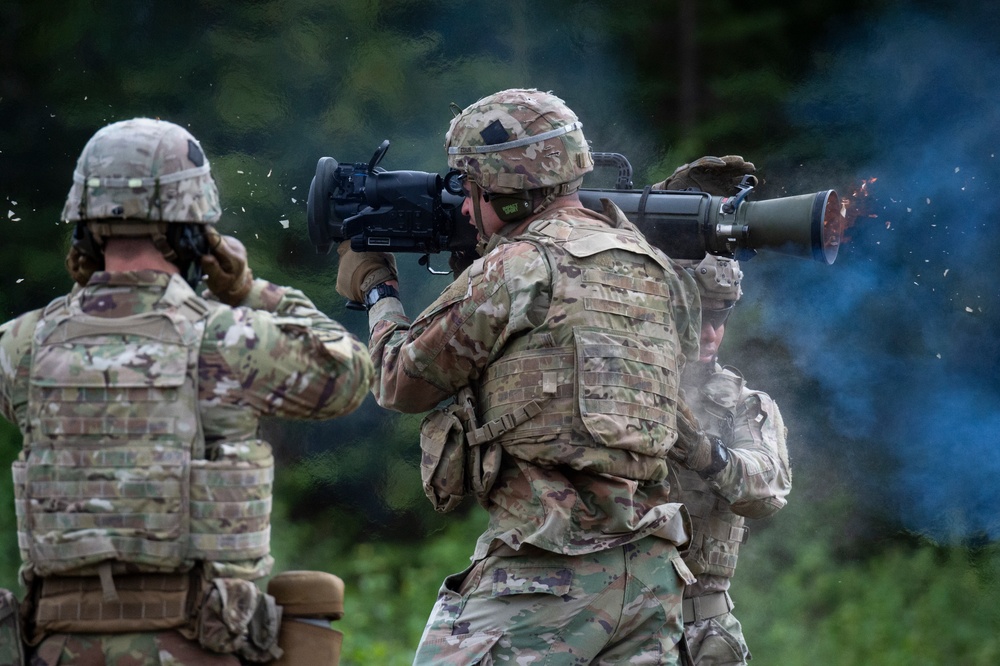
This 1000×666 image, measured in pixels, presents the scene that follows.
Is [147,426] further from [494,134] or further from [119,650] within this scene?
[494,134]

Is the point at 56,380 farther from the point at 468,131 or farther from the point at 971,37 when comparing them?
the point at 971,37

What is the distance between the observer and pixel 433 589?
8.21 m

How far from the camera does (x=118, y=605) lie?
11.4 ft

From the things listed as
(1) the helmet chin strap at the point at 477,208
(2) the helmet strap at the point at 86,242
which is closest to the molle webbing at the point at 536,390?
(1) the helmet chin strap at the point at 477,208

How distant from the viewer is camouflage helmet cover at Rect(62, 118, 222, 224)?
357 cm

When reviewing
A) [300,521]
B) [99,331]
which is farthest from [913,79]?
[99,331]

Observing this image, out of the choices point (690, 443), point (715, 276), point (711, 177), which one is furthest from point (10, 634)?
point (711, 177)

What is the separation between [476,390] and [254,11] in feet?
13.6

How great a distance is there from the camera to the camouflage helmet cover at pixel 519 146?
15.2 ft

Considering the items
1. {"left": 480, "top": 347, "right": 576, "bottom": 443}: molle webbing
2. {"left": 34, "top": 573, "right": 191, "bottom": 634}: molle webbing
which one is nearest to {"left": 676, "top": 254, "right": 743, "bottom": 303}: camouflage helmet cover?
{"left": 480, "top": 347, "right": 576, "bottom": 443}: molle webbing

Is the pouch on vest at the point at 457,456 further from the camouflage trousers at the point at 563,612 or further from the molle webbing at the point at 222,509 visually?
the molle webbing at the point at 222,509

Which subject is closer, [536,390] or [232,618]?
[232,618]

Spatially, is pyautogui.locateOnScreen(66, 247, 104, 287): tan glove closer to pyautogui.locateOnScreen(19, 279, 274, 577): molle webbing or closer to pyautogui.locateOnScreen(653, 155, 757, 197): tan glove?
pyautogui.locateOnScreen(19, 279, 274, 577): molle webbing

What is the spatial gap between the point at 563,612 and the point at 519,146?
146cm
